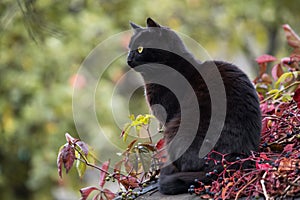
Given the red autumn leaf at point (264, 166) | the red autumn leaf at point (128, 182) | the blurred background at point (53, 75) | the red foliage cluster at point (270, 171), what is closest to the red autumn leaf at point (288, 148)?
the red foliage cluster at point (270, 171)

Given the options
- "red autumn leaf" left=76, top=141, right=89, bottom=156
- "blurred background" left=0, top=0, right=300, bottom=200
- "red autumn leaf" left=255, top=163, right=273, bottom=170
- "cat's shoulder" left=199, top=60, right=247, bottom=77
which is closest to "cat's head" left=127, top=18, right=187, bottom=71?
"cat's shoulder" left=199, top=60, right=247, bottom=77

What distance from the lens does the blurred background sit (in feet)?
14.7

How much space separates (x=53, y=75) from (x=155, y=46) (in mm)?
2882

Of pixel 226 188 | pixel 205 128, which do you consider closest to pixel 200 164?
pixel 205 128

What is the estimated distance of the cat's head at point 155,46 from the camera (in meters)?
1.98

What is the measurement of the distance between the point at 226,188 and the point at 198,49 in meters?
3.13

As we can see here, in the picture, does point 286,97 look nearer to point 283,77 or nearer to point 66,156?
point 283,77

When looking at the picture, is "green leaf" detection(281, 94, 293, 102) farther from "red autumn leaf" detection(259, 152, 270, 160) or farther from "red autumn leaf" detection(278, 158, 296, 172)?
"red autumn leaf" detection(278, 158, 296, 172)

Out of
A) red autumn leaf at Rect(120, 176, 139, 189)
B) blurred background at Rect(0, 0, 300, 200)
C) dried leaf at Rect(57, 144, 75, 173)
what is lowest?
red autumn leaf at Rect(120, 176, 139, 189)

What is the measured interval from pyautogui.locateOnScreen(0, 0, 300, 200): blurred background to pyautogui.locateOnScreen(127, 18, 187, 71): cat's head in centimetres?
209

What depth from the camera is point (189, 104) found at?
174 centimetres

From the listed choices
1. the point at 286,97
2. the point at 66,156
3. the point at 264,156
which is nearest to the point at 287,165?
the point at 264,156

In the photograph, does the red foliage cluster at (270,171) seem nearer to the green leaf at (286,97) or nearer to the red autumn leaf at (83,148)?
the green leaf at (286,97)

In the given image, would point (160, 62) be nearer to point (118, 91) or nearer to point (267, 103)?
point (267, 103)
